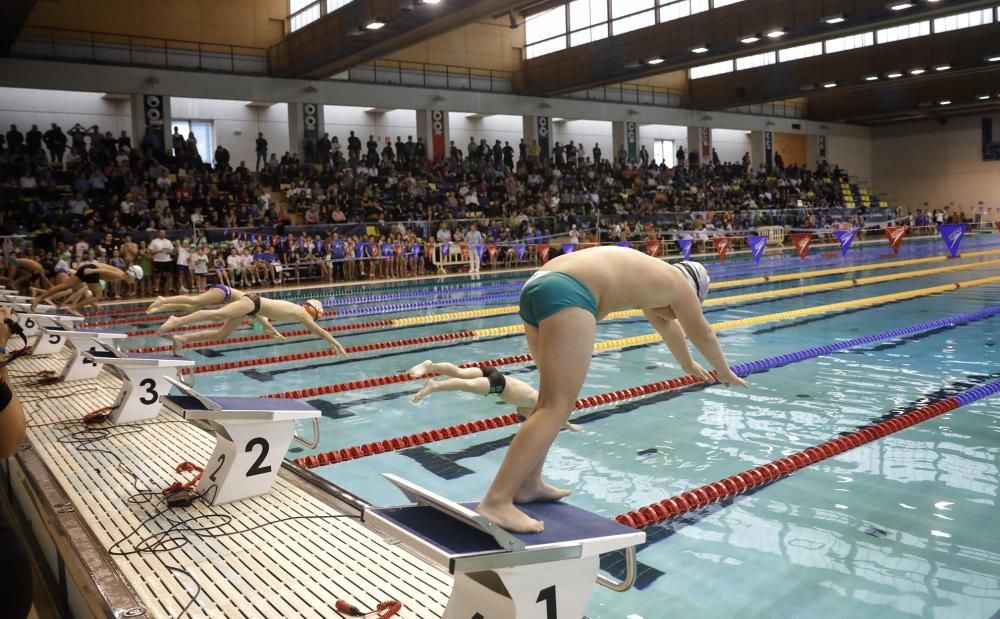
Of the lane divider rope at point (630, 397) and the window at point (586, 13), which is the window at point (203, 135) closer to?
the window at point (586, 13)

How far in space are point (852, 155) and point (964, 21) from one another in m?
14.4

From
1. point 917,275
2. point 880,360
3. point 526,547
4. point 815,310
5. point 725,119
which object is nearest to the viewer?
point 526,547

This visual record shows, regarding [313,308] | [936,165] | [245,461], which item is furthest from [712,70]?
[245,461]

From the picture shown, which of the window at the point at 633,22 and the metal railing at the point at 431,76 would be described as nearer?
the metal railing at the point at 431,76

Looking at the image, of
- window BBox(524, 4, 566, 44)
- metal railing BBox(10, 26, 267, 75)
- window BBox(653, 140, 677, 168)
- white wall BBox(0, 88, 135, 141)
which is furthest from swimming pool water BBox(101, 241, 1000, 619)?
window BBox(653, 140, 677, 168)

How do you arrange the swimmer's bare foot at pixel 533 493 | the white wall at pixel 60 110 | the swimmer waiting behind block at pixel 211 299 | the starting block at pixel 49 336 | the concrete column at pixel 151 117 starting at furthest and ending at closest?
1. the white wall at pixel 60 110
2. the concrete column at pixel 151 117
3. the starting block at pixel 49 336
4. the swimmer waiting behind block at pixel 211 299
5. the swimmer's bare foot at pixel 533 493

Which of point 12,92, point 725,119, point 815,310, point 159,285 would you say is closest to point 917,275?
point 815,310

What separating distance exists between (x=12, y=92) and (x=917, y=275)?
2095 cm

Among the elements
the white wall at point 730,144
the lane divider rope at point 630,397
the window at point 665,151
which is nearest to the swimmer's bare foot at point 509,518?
the lane divider rope at point 630,397

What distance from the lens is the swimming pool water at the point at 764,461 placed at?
9.52 ft

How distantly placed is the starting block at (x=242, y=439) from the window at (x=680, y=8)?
2008cm

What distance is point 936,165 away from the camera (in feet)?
115

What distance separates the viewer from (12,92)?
19453 mm

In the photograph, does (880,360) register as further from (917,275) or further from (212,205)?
(212,205)
